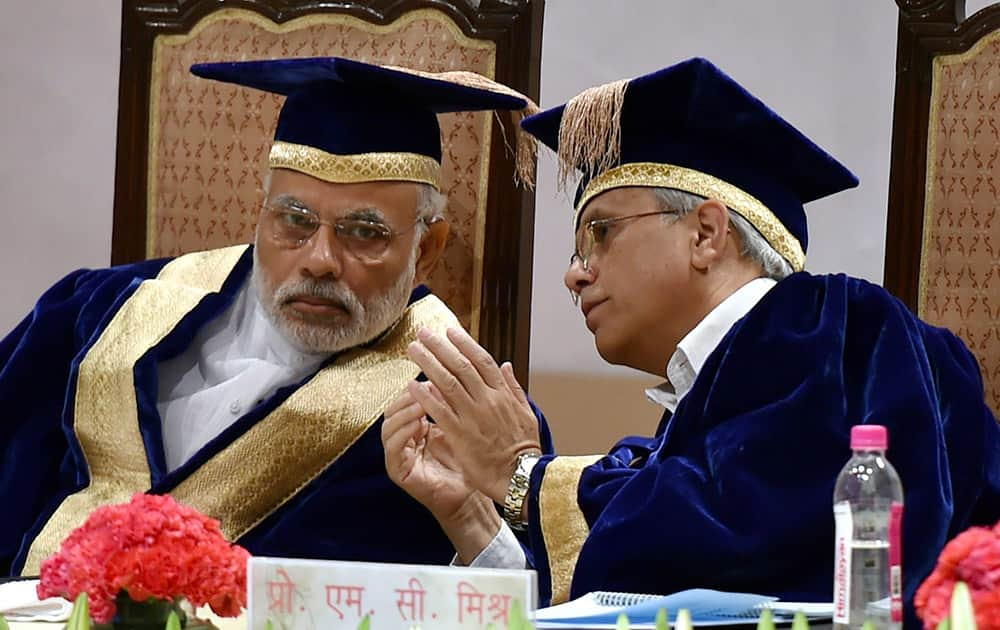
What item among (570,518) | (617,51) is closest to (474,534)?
(570,518)

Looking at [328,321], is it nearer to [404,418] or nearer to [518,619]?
[404,418]

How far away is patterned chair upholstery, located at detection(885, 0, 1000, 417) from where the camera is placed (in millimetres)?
2898

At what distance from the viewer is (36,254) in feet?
15.1

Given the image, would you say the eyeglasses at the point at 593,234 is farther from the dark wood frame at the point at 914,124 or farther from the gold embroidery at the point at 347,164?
the dark wood frame at the point at 914,124

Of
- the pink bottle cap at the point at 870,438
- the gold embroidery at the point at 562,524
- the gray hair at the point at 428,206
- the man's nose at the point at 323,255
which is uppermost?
the gray hair at the point at 428,206

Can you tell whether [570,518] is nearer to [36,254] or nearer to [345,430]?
[345,430]

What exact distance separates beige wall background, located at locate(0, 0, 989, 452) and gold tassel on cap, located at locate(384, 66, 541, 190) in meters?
1.39

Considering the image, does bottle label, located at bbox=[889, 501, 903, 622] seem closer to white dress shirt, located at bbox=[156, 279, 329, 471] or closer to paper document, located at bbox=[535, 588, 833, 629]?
paper document, located at bbox=[535, 588, 833, 629]

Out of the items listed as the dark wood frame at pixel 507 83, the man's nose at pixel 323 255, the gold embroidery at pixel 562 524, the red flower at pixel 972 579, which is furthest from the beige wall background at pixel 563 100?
the red flower at pixel 972 579

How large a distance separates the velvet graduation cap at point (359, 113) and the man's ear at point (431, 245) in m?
0.11

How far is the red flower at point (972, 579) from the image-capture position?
121 centimetres

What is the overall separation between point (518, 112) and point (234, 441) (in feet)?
2.65

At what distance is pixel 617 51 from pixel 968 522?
246cm

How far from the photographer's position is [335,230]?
113 inches
